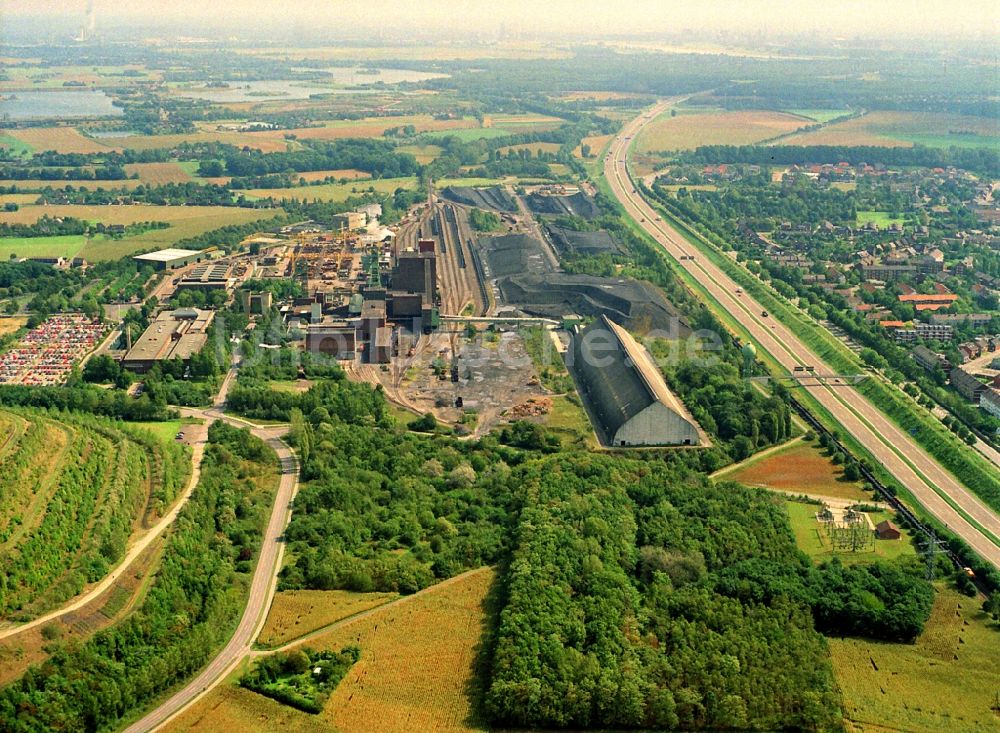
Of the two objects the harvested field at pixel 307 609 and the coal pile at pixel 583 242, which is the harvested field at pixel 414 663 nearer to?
the harvested field at pixel 307 609

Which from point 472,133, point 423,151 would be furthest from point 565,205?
point 472,133

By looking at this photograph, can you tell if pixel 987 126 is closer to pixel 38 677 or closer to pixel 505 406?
pixel 505 406

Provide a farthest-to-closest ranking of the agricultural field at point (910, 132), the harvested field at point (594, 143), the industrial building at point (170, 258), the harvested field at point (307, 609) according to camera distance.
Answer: the harvested field at point (594, 143) < the agricultural field at point (910, 132) < the industrial building at point (170, 258) < the harvested field at point (307, 609)

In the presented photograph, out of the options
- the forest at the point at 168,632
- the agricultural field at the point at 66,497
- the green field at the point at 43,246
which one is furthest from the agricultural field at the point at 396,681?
the green field at the point at 43,246

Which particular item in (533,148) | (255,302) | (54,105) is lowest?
(255,302)

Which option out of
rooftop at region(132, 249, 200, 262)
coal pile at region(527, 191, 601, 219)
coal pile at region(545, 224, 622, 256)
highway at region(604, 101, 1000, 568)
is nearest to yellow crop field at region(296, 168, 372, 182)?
coal pile at region(527, 191, 601, 219)

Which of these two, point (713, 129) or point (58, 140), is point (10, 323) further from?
point (713, 129)

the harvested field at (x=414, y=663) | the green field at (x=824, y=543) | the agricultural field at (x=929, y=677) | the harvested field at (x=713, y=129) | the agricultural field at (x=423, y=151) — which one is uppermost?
the harvested field at (x=713, y=129)

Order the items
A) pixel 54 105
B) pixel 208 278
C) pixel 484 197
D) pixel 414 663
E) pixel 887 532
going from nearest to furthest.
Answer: pixel 414 663 → pixel 887 532 → pixel 208 278 → pixel 484 197 → pixel 54 105
